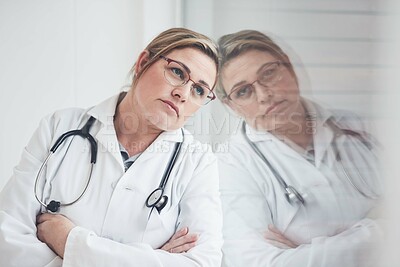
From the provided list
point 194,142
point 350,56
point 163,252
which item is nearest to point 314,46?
point 350,56

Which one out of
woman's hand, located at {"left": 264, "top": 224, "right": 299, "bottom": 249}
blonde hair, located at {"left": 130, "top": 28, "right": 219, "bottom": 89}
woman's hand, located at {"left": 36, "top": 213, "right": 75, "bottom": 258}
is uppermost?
blonde hair, located at {"left": 130, "top": 28, "right": 219, "bottom": 89}

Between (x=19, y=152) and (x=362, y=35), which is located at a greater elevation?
(x=362, y=35)

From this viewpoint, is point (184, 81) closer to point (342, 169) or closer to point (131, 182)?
point (131, 182)

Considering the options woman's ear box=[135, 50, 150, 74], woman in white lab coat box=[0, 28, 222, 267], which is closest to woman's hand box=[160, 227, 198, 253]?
woman in white lab coat box=[0, 28, 222, 267]

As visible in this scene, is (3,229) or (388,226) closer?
(3,229)

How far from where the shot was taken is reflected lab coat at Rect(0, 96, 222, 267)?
134cm

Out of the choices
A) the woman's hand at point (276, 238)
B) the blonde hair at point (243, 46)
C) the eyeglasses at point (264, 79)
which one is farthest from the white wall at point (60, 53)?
the woman's hand at point (276, 238)

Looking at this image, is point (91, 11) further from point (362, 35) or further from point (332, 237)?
point (332, 237)

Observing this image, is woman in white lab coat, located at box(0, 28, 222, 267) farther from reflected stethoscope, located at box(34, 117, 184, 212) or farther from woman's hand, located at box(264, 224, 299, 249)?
woman's hand, located at box(264, 224, 299, 249)

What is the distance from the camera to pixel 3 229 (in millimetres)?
1340

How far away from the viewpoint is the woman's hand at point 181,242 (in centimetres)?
137

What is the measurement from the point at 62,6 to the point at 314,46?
0.68m

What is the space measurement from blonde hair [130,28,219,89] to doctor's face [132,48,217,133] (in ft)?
0.03

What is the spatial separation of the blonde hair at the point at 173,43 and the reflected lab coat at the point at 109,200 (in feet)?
0.49
